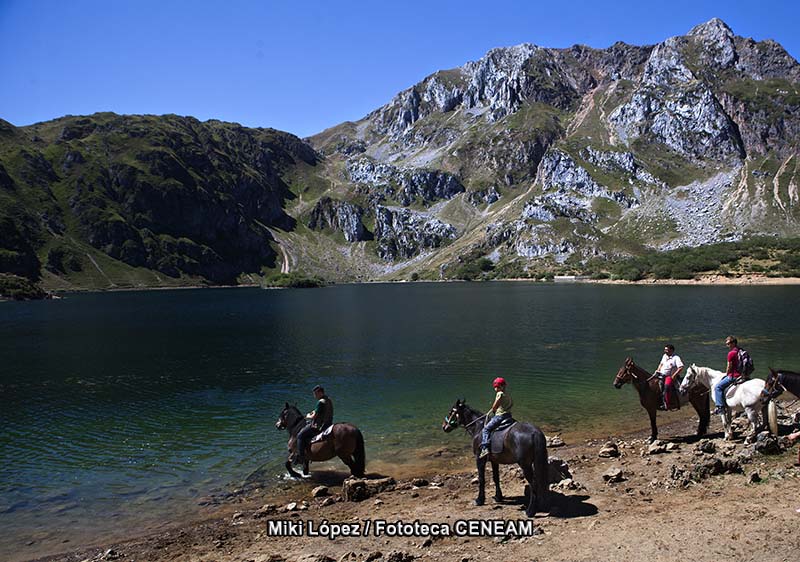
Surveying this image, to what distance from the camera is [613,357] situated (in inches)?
2147

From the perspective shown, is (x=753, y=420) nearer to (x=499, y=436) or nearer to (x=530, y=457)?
(x=530, y=457)

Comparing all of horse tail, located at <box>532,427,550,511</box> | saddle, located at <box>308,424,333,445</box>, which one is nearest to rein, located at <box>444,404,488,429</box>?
horse tail, located at <box>532,427,550,511</box>

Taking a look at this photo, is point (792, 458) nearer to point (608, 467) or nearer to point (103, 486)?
point (608, 467)

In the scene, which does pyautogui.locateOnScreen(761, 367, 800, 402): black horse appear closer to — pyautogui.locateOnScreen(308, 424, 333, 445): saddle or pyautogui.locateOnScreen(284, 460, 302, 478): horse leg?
pyautogui.locateOnScreen(308, 424, 333, 445): saddle

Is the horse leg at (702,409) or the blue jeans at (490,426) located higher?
the blue jeans at (490,426)

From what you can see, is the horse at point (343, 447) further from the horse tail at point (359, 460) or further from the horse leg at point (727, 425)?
the horse leg at point (727, 425)

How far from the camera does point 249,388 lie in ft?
153

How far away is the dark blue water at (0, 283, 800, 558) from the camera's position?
23.7 meters

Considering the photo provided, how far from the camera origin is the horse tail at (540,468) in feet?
51.8

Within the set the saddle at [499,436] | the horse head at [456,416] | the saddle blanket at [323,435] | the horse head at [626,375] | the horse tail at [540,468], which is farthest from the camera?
the horse head at [626,375]

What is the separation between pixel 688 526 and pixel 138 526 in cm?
1956

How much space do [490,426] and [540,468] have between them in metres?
2.15

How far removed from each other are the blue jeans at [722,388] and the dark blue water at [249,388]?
8780mm

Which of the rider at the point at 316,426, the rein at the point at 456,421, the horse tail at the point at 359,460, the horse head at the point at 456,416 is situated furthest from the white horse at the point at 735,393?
the rider at the point at 316,426
